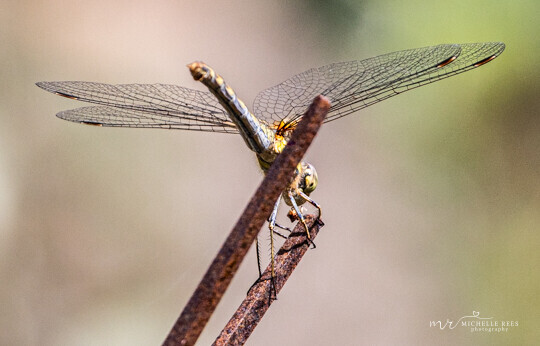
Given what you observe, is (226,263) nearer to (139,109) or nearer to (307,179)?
(307,179)

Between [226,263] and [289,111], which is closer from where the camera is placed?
[226,263]

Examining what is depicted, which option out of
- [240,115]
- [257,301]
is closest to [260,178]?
[240,115]

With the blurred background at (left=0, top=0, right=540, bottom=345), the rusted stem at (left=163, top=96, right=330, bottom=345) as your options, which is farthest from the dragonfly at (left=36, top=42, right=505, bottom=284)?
the rusted stem at (left=163, top=96, right=330, bottom=345)

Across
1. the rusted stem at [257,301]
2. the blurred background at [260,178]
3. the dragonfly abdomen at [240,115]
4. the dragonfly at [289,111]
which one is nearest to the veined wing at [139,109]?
the dragonfly at [289,111]

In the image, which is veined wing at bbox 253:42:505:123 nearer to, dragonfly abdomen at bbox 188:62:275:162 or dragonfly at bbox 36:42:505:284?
dragonfly at bbox 36:42:505:284

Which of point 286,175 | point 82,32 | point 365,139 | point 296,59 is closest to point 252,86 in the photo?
point 296,59

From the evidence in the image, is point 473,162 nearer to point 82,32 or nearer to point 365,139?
point 365,139

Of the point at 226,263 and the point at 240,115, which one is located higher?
the point at 240,115
